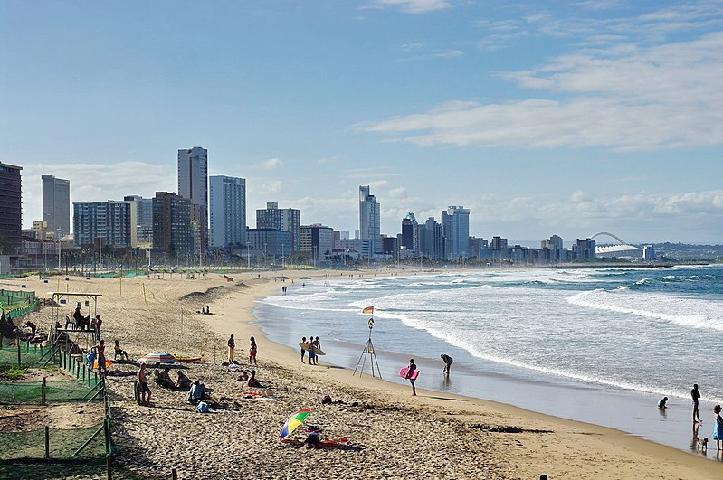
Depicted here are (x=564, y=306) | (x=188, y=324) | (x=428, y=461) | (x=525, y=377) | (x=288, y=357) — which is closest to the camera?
(x=428, y=461)

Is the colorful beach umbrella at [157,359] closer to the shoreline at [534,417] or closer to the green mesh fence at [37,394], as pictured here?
the shoreline at [534,417]

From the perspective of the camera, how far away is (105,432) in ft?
40.4

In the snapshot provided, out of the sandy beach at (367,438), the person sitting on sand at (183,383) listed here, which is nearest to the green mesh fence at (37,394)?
the sandy beach at (367,438)

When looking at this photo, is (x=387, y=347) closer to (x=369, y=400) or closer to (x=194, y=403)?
(x=369, y=400)

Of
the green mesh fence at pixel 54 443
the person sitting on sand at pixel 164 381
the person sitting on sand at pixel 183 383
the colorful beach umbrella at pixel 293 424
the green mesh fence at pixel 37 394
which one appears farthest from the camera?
the person sitting on sand at pixel 183 383

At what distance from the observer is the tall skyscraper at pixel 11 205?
149 m

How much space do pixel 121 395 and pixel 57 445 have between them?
212 inches

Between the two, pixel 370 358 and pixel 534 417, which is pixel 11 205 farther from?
pixel 534 417

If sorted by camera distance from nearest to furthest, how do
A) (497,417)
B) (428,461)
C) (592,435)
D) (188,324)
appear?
1. (428,461)
2. (592,435)
3. (497,417)
4. (188,324)

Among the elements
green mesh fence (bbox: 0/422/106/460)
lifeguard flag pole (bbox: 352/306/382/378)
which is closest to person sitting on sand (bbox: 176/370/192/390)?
green mesh fence (bbox: 0/422/106/460)

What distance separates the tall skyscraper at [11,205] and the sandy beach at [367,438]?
459 ft

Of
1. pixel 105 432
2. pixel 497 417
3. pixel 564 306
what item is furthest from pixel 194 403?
pixel 564 306

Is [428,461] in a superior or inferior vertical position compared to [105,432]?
inferior

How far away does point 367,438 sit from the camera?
1548 cm
